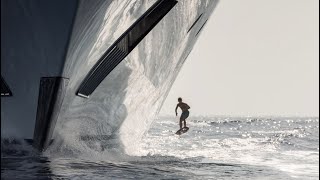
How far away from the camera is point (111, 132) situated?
962 cm

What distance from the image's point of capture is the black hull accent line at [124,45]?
619 centimetres

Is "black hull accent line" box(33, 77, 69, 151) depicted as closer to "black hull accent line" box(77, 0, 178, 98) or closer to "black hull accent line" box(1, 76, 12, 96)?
"black hull accent line" box(1, 76, 12, 96)

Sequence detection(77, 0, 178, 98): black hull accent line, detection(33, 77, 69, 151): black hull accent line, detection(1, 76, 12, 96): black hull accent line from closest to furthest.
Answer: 1. detection(33, 77, 69, 151): black hull accent line
2. detection(1, 76, 12, 96): black hull accent line
3. detection(77, 0, 178, 98): black hull accent line

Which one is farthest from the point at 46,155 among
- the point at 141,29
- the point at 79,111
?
the point at 141,29

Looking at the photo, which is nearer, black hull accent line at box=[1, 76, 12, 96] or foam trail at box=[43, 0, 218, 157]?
foam trail at box=[43, 0, 218, 157]

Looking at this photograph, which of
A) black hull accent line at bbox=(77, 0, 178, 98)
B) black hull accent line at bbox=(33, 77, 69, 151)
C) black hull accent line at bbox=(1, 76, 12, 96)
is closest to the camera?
black hull accent line at bbox=(33, 77, 69, 151)

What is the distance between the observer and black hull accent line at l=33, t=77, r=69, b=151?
5562mm

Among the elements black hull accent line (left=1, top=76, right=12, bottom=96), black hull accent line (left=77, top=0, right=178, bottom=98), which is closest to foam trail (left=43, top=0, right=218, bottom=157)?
black hull accent line (left=77, top=0, right=178, bottom=98)

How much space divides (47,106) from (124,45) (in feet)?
5.29

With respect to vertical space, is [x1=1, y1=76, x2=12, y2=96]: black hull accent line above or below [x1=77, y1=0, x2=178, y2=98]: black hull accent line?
below

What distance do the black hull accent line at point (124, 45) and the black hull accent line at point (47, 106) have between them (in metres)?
0.88

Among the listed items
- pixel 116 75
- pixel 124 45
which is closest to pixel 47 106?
pixel 124 45

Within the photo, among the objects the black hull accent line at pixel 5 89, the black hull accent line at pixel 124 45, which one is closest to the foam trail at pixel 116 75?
the black hull accent line at pixel 124 45

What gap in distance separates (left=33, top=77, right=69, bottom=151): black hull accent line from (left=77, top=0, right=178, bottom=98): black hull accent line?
0.88 metres
